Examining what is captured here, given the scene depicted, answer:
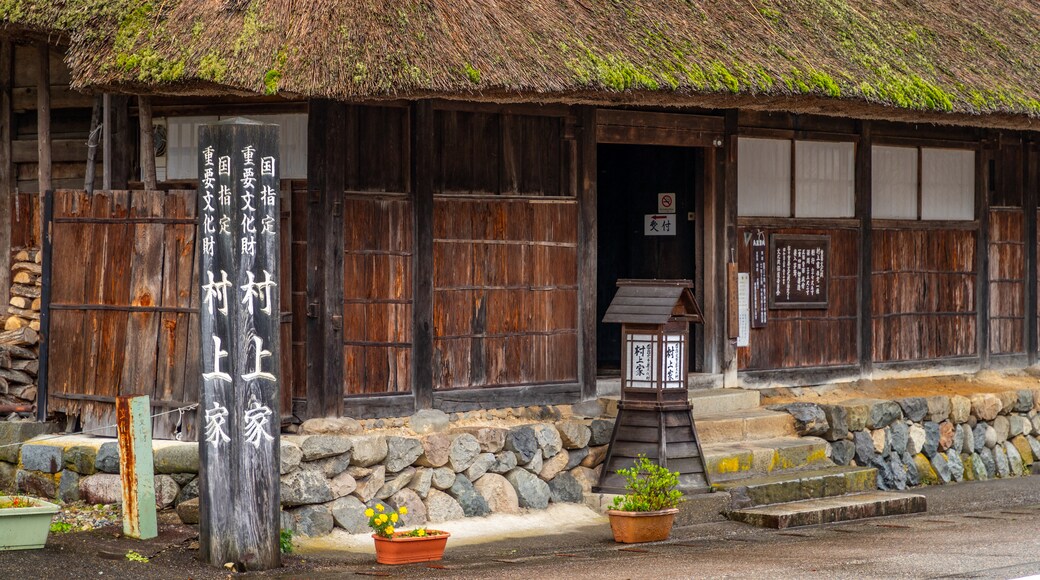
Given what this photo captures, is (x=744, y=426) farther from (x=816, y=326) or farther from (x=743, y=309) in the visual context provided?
(x=816, y=326)

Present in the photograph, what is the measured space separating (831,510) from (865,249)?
3.45 m

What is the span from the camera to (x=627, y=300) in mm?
11133

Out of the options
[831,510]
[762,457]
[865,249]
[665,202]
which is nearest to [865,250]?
[865,249]

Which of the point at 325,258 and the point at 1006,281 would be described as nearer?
the point at 325,258

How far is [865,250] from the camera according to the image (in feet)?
45.7

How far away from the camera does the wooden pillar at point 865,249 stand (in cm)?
1386

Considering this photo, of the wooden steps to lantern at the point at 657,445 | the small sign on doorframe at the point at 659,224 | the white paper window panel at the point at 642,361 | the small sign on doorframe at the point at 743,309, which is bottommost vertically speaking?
the wooden steps to lantern at the point at 657,445

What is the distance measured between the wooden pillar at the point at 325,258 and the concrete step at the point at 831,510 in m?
3.32

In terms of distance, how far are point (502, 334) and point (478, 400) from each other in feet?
1.86

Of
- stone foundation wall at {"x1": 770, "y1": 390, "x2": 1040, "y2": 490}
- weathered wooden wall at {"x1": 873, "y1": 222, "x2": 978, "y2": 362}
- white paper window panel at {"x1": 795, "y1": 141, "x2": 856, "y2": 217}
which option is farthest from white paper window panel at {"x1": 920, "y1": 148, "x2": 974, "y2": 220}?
stone foundation wall at {"x1": 770, "y1": 390, "x2": 1040, "y2": 490}

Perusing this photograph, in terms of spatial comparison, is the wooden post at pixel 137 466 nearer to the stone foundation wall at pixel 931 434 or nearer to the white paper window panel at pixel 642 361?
the white paper window panel at pixel 642 361

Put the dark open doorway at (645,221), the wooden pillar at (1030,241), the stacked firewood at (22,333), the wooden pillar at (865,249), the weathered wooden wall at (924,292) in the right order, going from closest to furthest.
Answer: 1. the stacked firewood at (22,333)
2. the dark open doorway at (645,221)
3. the wooden pillar at (865,249)
4. the weathered wooden wall at (924,292)
5. the wooden pillar at (1030,241)

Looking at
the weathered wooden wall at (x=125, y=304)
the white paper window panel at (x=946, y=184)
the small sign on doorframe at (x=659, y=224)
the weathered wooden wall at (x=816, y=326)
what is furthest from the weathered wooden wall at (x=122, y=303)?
the white paper window panel at (x=946, y=184)

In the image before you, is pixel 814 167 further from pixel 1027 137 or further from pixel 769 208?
pixel 1027 137
